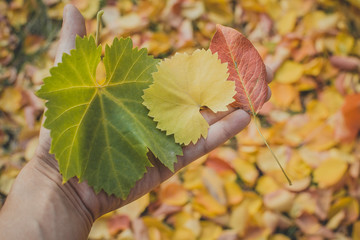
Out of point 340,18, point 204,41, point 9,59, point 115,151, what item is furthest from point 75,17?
point 340,18

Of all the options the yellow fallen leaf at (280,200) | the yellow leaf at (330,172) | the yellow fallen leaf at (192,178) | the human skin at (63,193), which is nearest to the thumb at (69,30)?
the human skin at (63,193)

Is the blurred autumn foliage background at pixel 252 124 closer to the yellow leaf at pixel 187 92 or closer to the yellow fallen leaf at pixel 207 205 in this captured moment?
the yellow fallen leaf at pixel 207 205

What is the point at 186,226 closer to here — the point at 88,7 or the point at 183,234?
the point at 183,234

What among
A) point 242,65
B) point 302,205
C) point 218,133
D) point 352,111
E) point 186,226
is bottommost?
point 302,205

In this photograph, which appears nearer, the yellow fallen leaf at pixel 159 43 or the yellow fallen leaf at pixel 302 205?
the yellow fallen leaf at pixel 302 205

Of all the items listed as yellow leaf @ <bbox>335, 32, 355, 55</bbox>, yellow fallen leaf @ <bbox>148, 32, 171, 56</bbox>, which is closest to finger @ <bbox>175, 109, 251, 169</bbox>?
yellow fallen leaf @ <bbox>148, 32, 171, 56</bbox>

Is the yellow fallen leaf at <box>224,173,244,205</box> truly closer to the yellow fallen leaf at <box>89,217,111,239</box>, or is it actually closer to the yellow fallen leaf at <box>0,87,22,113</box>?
the yellow fallen leaf at <box>89,217,111,239</box>

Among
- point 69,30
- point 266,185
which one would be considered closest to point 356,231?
point 266,185
